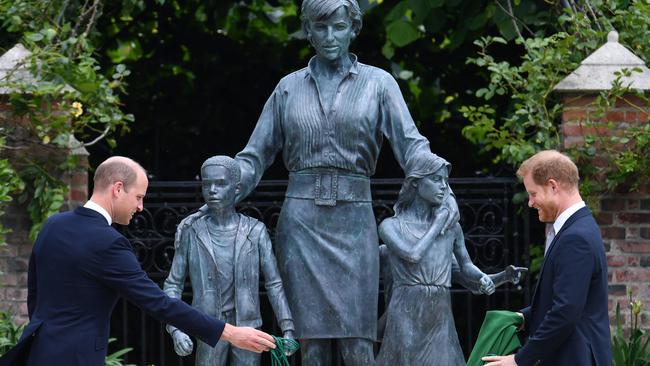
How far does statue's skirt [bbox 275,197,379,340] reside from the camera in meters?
5.87

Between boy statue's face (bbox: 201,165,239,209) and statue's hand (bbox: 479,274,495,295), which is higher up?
boy statue's face (bbox: 201,165,239,209)

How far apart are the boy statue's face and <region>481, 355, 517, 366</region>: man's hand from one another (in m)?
1.35

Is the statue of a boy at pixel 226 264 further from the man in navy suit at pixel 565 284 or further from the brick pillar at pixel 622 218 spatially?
the brick pillar at pixel 622 218

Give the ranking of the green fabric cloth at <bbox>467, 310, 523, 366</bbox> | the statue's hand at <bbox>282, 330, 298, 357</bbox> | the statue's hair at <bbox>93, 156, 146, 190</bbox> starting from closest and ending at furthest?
1. the statue's hair at <bbox>93, 156, 146, 190</bbox>
2. the green fabric cloth at <bbox>467, 310, 523, 366</bbox>
3. the statue's hand at <bbox>282, 330, 298, 357</bbox>

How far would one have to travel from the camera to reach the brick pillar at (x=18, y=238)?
802 cm

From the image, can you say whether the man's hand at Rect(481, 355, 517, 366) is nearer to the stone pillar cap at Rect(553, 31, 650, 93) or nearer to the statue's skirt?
the statue's skirt

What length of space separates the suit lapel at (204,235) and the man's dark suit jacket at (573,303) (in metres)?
1.47

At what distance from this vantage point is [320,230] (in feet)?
19.3

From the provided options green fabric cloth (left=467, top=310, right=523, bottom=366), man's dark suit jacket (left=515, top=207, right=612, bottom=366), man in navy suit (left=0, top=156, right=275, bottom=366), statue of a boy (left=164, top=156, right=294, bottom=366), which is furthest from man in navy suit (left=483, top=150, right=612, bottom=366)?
man in navy suit (left=0, top=156, right=275, bottom=366)

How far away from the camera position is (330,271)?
19.3 ft

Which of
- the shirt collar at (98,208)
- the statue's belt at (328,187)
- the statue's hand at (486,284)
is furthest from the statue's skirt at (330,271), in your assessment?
the shirt collar at (98,208)

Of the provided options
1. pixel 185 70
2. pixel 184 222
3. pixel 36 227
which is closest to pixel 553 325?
pixel 184 222

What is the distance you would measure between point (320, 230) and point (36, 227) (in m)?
2.54

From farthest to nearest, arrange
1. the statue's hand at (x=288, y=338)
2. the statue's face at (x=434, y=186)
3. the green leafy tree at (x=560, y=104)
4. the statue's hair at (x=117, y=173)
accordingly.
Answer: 1. the green leafy tree at (x=560, y=104)
2. the statue's face at (x=434, y=186)
3. the statue's hand at (x=288, y=338)
4. the statue's hair at (x=117, y=173)
